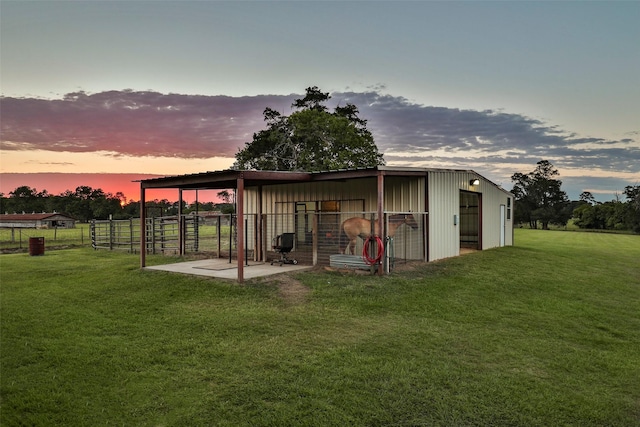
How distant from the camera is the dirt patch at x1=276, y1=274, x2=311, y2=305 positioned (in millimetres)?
8469

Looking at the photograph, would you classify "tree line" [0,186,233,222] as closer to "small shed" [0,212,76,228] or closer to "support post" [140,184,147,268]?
"small shed" [0,212,76,228]

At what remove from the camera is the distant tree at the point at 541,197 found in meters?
60.7

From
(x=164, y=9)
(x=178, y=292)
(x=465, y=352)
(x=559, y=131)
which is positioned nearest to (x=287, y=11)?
(x=164, y=9)

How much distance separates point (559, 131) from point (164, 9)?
127ft

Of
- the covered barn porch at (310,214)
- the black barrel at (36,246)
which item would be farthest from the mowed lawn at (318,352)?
the black barrel at (36,246)

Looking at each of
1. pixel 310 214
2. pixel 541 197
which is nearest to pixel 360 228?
pixel 310 214

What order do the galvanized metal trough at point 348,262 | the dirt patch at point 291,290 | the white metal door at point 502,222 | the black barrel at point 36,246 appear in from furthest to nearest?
1. the white metal door at point 502,222
2. the black barrel at point 36,246
3. the galvanized metal trough at point 348,262
4. the dirt patch at point 291,290

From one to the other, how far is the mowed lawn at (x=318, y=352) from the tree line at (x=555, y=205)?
48993 mm

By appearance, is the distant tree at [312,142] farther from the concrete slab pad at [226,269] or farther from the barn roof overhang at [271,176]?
the concrete slab pad at [226,269]

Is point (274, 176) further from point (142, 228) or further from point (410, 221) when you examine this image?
point (142, 228)

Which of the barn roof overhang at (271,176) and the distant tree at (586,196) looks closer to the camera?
the barn roof overhang at (271,176)

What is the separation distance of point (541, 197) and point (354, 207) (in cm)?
6045

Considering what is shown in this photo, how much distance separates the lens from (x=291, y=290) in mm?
9250

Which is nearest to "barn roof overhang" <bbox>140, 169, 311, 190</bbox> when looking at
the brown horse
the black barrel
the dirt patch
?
the brown horse
